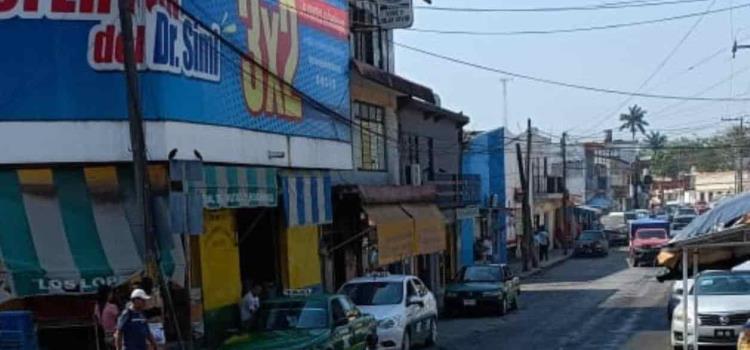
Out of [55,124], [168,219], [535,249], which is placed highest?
[55,124]

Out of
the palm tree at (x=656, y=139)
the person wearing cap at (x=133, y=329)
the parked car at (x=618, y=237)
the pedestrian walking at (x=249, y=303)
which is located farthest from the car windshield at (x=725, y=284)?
the palm tree at (x=656, y=139)

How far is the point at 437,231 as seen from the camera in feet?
114

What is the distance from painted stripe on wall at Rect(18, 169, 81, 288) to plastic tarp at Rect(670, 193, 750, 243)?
346 inches

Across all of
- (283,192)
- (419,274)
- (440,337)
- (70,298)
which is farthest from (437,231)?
(70,298)

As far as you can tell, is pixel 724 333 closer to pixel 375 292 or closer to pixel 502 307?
pixel 375 292

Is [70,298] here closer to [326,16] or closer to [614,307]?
[326,16]

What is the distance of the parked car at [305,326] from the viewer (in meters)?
15.3

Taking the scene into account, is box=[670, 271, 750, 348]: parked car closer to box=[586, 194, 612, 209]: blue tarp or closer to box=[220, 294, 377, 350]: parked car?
box=[220, 294, 377, 350]: parked car

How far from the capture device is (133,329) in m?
13.9

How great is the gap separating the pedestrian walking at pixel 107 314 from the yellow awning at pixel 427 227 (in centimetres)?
1562

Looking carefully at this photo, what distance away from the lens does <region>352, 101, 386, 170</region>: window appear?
104 feet

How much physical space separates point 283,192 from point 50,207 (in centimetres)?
694

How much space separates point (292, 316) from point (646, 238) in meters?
45.2

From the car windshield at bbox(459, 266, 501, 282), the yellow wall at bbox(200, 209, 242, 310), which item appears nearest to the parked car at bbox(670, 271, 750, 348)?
the yellow wall at bbox(200, 209, 242, 310)
